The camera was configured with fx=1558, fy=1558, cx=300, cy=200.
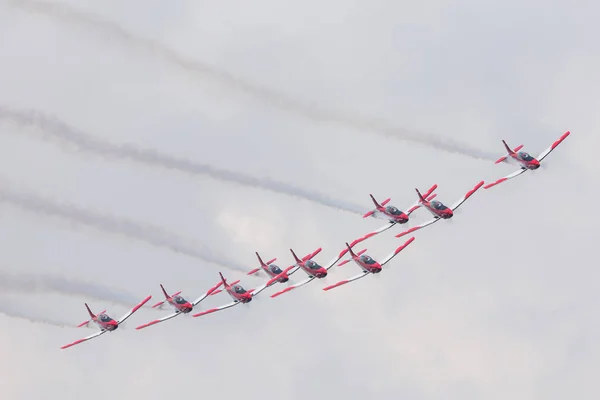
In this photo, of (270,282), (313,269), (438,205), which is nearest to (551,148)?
(438,205)

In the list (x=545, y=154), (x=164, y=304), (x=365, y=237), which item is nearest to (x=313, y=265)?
(x=365, y=237)

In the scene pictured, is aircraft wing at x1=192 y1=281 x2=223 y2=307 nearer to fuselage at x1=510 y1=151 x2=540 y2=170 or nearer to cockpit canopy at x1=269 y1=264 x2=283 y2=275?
cockpit canopy at x1=269 y1=264 x2=283 y2=275

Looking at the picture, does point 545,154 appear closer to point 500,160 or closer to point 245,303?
point 500,160

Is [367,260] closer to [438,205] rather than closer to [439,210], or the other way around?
[439,210]

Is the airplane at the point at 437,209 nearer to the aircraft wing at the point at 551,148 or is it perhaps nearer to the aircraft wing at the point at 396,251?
the aircraft wing at the point at 396,251

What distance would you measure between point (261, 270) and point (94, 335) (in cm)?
1836

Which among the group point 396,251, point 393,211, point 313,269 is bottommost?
point 396,251

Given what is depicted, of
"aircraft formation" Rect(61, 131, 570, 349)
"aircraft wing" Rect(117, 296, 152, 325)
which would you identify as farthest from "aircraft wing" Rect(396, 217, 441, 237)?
"aircraft wing" Rect(117, 296, 152, 325)

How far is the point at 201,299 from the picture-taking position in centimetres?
15875

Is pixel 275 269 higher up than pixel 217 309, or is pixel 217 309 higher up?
pixel 275 269

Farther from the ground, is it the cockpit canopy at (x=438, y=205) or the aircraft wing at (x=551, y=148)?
the aircraft wing at (x=551, y=148)

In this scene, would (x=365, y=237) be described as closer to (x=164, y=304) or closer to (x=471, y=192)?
(x=471, y=192)

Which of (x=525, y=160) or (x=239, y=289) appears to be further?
(x=525, y=160)

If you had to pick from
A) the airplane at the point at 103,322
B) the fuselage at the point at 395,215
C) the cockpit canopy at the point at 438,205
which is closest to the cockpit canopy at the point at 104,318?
the airplane at the point at 103,322
